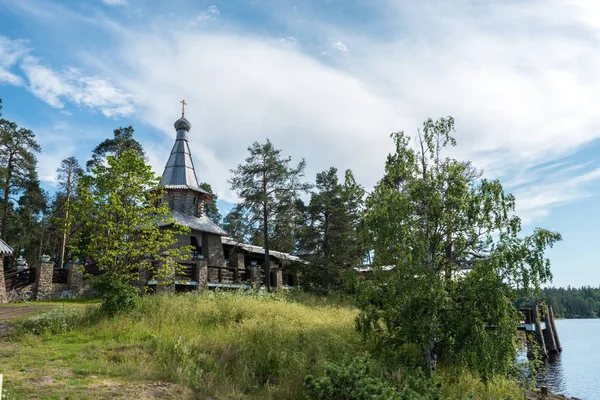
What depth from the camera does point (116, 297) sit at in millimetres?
12953

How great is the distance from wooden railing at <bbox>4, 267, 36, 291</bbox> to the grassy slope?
38.4ft

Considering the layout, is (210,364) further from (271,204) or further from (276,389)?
(271,204)

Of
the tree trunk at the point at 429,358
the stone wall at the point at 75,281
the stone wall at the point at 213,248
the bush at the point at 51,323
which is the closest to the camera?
the tree trunk at the point at 429,358

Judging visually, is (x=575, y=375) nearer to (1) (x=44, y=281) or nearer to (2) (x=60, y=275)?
(2) (x=60, y=275)

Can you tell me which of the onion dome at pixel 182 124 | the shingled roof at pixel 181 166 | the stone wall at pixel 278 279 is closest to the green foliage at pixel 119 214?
the shingled roof at pixel 181 166

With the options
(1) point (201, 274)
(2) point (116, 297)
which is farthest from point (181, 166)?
(2) point (116, 297)

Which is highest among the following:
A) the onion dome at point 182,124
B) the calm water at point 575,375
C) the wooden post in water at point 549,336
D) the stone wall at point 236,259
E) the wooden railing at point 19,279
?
the onion dome at point 182,124

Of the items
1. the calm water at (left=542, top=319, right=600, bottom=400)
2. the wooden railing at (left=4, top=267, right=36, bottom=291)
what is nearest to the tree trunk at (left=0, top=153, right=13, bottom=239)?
the wooden railing at (left=4, top=267, right=36, bottom=291)

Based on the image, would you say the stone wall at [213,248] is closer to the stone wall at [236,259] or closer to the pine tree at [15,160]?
the stone wall at [236,259]

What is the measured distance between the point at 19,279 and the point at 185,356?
17.3 m

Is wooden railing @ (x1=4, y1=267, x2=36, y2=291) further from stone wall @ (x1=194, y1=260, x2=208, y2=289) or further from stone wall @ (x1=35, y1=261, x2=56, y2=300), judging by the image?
stone wall @ (x1=194, y1=260, x2=208, y2=289)

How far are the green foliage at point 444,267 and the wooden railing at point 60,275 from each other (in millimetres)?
19131

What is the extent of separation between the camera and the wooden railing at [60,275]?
22.6 meters

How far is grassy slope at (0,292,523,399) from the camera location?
25.2ft
